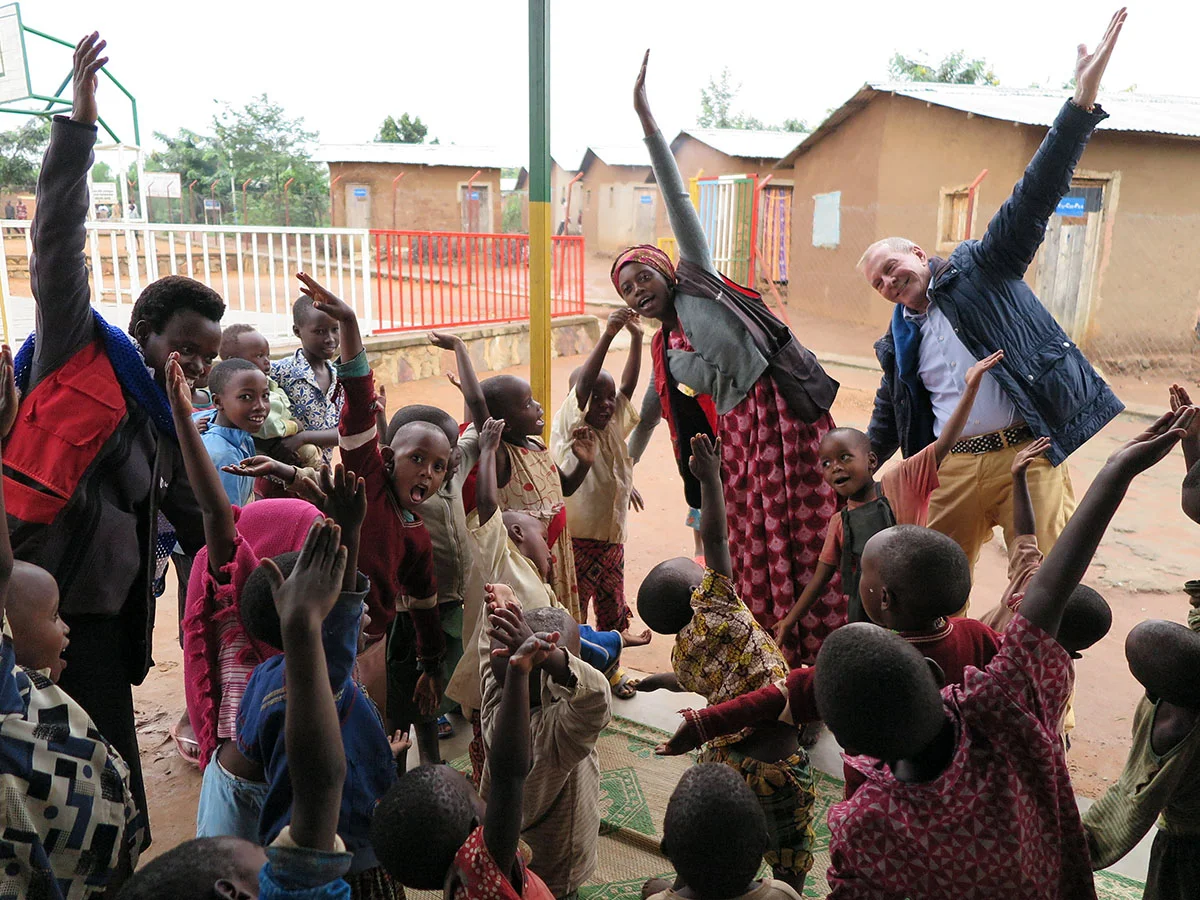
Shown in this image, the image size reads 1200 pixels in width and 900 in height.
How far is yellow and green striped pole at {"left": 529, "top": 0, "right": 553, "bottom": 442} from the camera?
159 inches

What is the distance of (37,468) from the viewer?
226 cm

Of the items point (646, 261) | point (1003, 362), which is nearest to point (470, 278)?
point (646, 261)

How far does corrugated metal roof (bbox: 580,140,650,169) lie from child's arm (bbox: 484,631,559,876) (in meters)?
25.7

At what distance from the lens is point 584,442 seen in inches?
144

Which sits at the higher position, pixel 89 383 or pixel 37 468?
pixel 89 383

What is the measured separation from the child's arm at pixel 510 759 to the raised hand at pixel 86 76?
166cm

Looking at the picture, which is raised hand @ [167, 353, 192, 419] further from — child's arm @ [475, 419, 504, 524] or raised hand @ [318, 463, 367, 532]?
child's arm @ [475, 419, 504, 524]

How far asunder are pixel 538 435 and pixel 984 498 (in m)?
1.64

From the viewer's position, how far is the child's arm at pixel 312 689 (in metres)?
1.40

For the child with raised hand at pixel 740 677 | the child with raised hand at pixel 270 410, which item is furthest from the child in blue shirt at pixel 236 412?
the child with raised hand at pixel 740 677

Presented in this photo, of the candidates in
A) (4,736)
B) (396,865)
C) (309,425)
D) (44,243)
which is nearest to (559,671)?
(396,865)

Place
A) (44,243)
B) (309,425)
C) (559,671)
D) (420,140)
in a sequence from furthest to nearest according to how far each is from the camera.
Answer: (420,140) < (309,425) < (44,243) < (559,671)

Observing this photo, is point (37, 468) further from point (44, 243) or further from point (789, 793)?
point (789, 793)

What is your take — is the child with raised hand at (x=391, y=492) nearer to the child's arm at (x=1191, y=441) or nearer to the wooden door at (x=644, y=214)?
the child's arm at (x=1191, y=441)
